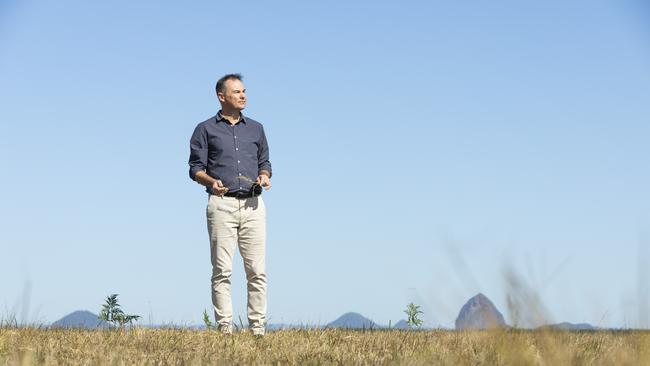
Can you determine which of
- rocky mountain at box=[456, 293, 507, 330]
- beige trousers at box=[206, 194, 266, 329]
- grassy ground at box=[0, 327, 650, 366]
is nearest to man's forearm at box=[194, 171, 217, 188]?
beige trousers at box=[206, 194, 266, 329]

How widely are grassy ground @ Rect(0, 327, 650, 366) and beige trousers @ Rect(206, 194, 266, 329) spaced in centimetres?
31

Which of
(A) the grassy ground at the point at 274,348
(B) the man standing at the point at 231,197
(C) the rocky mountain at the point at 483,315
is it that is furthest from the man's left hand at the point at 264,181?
(C) the rocky mountain at the point at 483,315

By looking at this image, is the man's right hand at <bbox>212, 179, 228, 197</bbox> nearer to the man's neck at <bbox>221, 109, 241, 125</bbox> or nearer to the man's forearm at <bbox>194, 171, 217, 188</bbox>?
the man's forearm at <bbox>194, 171, 217, 188</bbox>

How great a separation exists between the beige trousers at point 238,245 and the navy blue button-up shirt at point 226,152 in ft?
0.66

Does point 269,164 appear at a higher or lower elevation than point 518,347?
higher

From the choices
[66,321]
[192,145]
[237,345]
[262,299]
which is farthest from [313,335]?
[66,321]

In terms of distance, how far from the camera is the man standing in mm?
7941

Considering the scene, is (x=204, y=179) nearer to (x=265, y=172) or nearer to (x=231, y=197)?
(x=231, y=197)

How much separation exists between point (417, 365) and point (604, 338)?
3.73 metres

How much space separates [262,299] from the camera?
26.7ft

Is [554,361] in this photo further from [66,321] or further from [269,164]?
[66,321]

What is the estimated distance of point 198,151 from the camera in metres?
8.10

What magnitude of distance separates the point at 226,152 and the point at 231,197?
465mm

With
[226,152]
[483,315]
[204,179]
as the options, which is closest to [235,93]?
[226,152]
